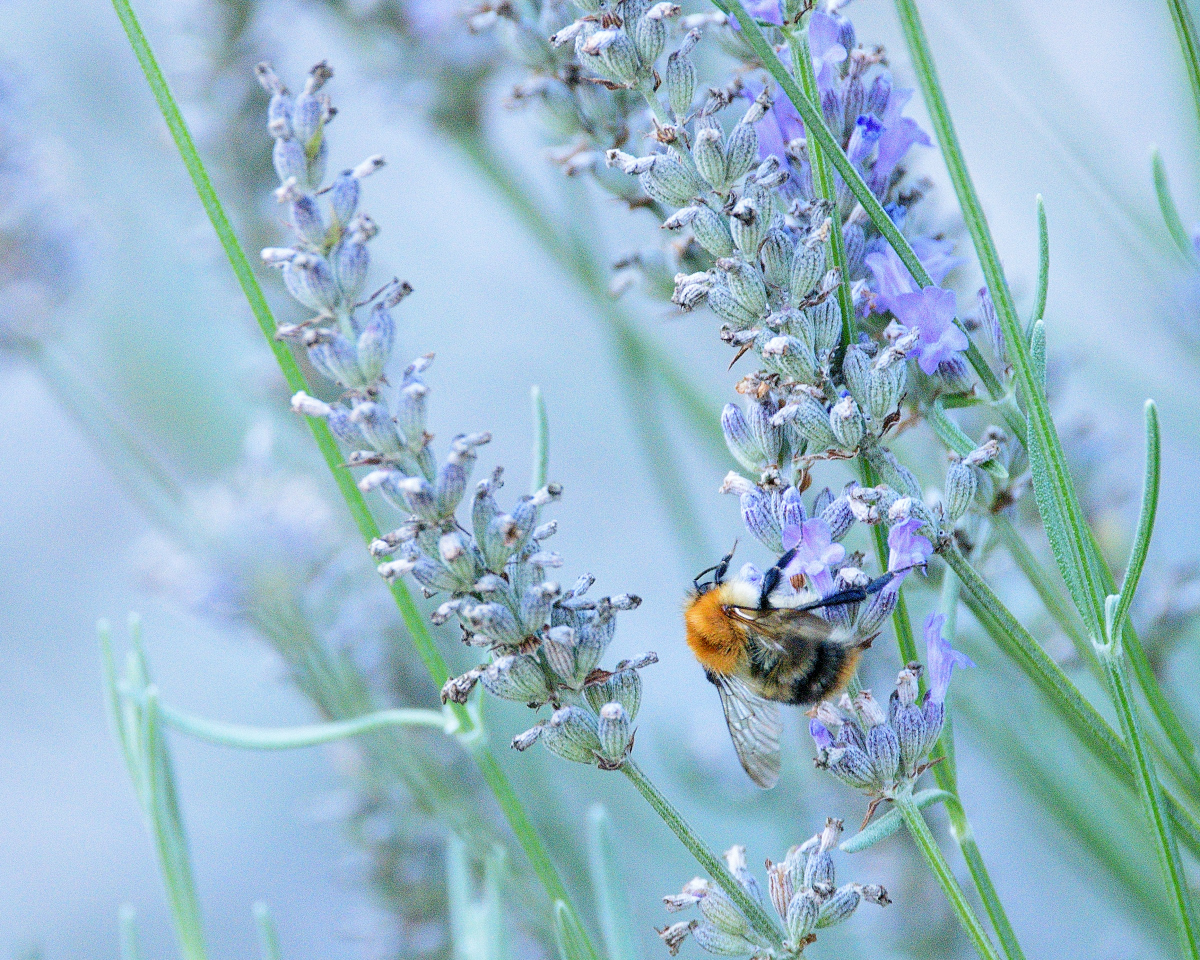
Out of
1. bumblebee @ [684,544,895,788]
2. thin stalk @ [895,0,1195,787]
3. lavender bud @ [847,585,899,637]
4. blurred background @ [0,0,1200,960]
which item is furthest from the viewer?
blurred background @ [0,0,1200,960]

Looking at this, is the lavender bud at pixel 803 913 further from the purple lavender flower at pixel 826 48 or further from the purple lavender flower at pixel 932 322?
the purple lavender flower at pixel 826 48

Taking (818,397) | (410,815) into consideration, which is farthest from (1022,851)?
(818,397)

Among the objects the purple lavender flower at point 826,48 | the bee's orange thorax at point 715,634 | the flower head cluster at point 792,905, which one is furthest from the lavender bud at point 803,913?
the purple lavender flower at point 826,48

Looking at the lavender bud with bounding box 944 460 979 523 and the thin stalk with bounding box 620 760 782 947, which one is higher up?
the lavender bud with bounding box 944 460 979 523

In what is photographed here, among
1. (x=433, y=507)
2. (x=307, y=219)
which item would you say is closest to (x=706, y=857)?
(x=433, y=507)

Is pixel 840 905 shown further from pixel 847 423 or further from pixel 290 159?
pixel 290 159

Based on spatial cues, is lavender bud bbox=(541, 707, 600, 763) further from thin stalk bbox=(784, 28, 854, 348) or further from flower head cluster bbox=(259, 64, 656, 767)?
thin stalk bbox=(784, 28, 854, 348)

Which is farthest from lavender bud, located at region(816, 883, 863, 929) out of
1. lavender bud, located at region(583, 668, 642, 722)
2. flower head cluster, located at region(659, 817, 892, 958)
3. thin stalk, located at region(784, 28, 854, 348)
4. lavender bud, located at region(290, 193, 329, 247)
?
lavender bud, located at region(290, 193, 329, 247)

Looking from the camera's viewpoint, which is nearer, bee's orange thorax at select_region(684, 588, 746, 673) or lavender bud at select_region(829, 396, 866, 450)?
lavender bud at select_region(829, 396, 866, 450)

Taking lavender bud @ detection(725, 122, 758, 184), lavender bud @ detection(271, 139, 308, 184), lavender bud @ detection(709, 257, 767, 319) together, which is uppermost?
lavender bud @ detection(271, 139, 308, 184)
